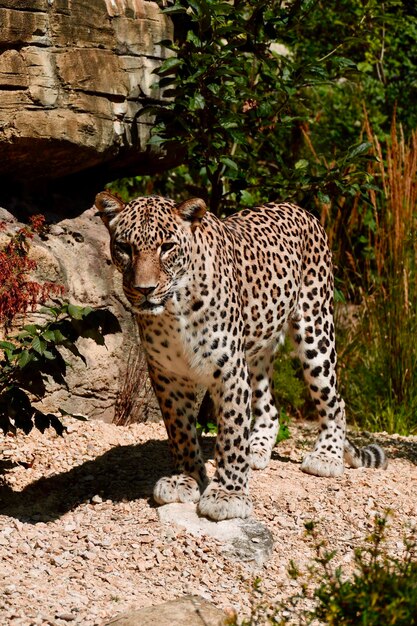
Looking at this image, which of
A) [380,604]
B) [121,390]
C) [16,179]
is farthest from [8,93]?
[380,604]

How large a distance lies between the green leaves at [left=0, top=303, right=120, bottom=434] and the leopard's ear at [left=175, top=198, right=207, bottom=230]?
65 centimetres

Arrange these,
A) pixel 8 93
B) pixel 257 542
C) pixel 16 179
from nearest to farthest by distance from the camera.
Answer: pixel 257 542, pixel 8 93, pixel 16 179

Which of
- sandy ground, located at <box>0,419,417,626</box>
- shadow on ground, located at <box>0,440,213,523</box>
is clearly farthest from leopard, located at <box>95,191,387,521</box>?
shadow on ground, located at <box>0,440,213,523</box>

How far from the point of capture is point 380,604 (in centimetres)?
403

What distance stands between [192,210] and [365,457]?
246cm

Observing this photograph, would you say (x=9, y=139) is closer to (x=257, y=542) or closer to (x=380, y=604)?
(x=257, y=542)

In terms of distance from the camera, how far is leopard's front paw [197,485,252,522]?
19.8 feet

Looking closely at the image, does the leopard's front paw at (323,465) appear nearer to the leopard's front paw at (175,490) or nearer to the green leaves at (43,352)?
the leopard's front paw at (175,490)

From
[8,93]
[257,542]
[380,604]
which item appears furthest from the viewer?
[8,93]

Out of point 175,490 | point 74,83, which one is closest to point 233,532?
point 175,490

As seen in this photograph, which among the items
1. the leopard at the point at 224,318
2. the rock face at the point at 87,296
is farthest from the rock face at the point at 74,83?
the leopard at the point at 224,318

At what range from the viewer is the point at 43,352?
19.4 ft

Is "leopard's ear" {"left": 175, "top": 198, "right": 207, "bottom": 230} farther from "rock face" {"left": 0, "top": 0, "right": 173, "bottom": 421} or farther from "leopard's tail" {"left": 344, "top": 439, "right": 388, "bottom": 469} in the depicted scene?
"leopard's tail" {"left": 344, "top": 439, "right": 388, "bottom": 469}

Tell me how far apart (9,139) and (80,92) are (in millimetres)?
602
